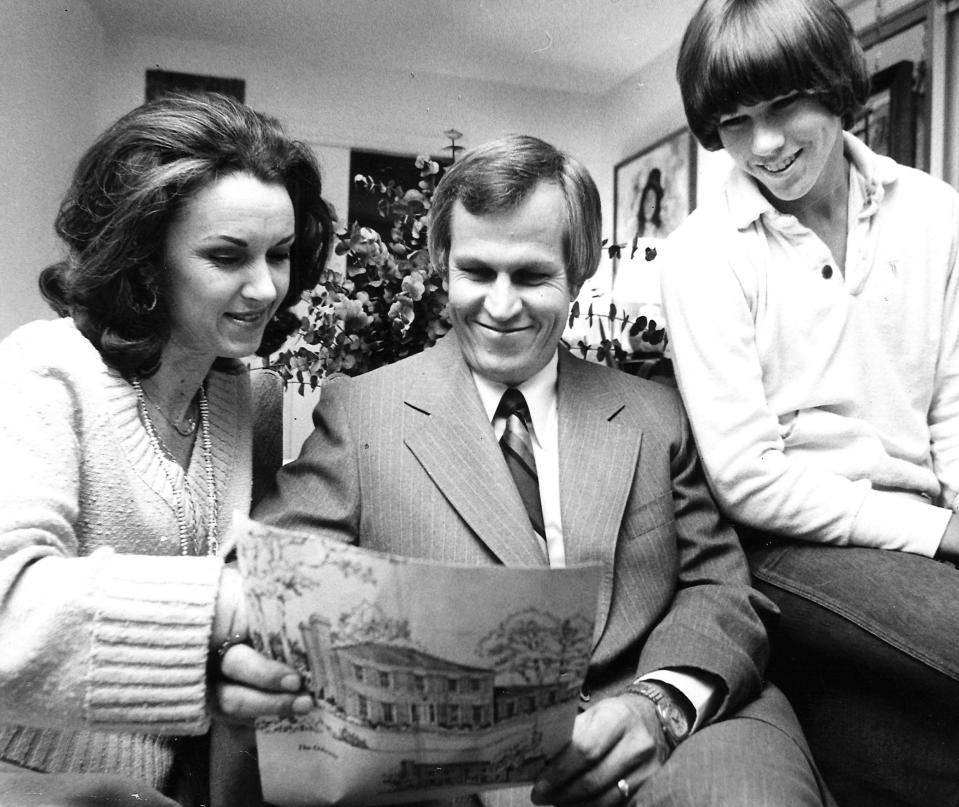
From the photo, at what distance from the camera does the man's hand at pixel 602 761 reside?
3.02 ft

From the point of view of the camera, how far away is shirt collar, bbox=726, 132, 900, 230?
1.34m

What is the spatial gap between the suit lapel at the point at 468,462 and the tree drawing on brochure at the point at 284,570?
38 centimetres

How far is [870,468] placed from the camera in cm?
129

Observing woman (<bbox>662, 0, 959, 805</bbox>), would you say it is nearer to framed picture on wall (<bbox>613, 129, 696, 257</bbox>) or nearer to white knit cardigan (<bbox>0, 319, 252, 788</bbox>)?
white knit cardigan (<bbox>0, 319, 252, 788</bbox>)

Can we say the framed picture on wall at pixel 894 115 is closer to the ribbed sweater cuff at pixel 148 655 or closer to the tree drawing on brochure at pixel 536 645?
the tree drawing on brochure at pixel 536 645

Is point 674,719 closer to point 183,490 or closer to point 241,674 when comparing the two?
point 241,674

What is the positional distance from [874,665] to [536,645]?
570 millimetres

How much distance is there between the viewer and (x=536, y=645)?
2.51ft

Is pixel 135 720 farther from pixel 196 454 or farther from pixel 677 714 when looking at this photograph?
pixel 677 714

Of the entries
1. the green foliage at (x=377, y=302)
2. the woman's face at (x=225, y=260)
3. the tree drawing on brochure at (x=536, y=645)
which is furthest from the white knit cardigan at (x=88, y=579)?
the green foliage at (x=377, y=302)

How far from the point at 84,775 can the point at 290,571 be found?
37 cm

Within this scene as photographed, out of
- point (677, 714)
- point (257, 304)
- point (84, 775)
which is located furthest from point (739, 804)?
point (257, 304)

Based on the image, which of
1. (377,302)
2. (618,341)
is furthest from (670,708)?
(618,341)

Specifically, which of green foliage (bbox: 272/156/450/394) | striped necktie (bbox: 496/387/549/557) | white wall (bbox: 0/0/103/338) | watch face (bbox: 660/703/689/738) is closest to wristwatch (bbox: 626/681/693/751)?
watch face (bbox: 660/703/689/738)
